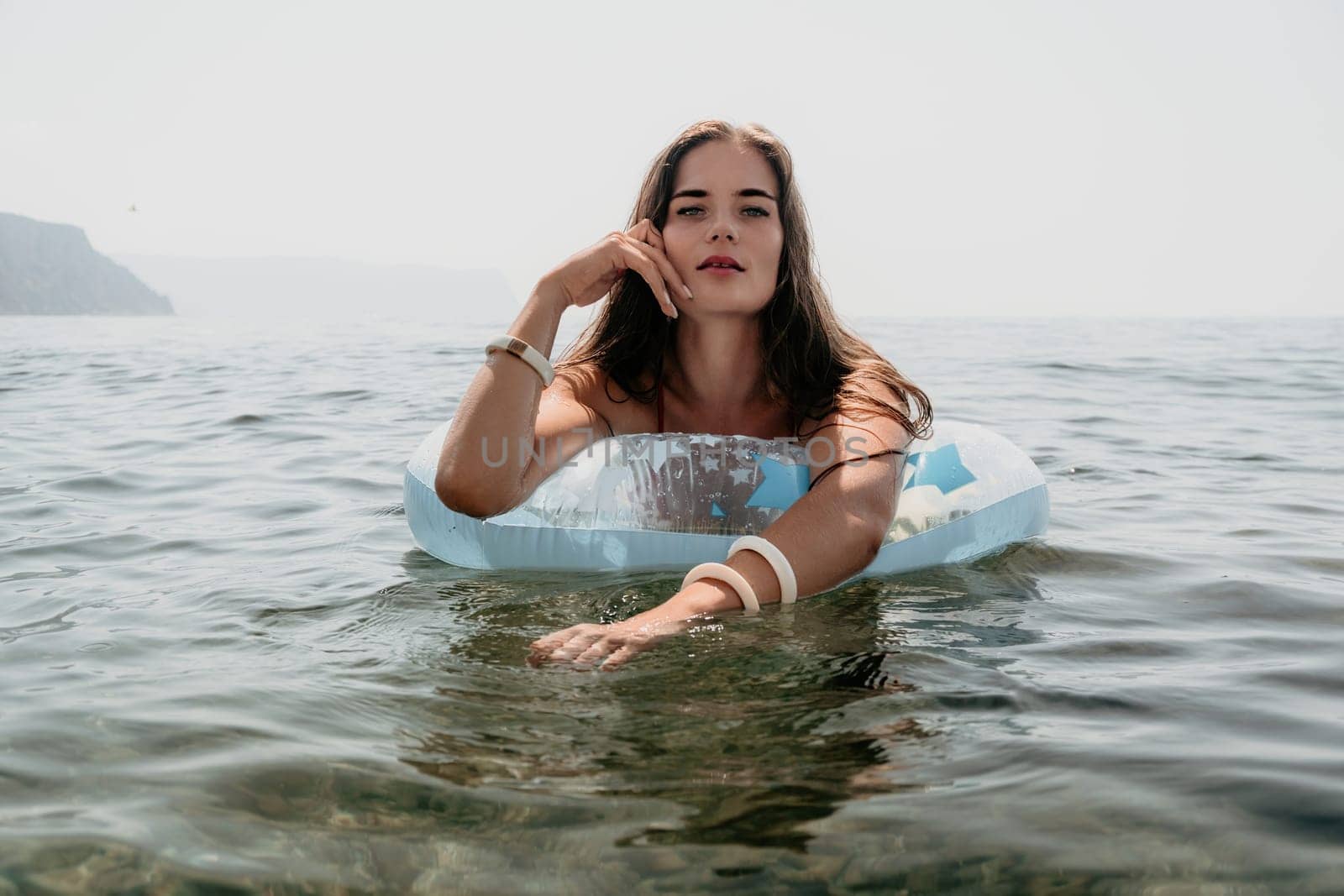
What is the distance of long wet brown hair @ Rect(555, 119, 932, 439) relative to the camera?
12.1ft

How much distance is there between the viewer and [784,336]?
3783mm

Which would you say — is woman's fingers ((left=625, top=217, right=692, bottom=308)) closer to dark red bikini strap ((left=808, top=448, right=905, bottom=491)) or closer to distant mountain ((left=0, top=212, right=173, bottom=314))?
dark red bikini strap ((left=808, top=448, right=905, bottom=491))

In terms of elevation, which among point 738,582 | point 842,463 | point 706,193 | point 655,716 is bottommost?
point 655,716

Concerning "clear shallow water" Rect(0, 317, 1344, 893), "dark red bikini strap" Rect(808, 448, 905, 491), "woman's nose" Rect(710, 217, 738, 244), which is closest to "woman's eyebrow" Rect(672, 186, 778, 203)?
"woman's nose" Rect(710, 217, 738, 244)

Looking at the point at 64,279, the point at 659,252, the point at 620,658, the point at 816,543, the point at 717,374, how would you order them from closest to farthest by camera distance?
1. the point at 620,658
2. the point at 816,543
3. the point at 659,252
4. the point at 717,374
5. the point at 64,279

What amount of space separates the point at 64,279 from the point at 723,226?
310 ft

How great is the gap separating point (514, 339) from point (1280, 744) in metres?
2.14

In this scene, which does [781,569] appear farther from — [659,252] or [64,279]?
[64,279]

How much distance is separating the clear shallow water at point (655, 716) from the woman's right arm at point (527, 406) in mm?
304

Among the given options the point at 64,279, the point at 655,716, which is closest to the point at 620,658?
the point at 655,716

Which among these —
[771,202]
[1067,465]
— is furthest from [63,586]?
[1067,465]

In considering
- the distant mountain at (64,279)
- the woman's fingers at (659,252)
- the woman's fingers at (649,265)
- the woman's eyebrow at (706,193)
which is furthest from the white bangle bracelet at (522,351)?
the distant mountain at (64,279)

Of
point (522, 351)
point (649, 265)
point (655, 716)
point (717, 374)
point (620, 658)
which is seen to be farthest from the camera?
point (717, 374)

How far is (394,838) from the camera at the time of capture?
1734 mm
